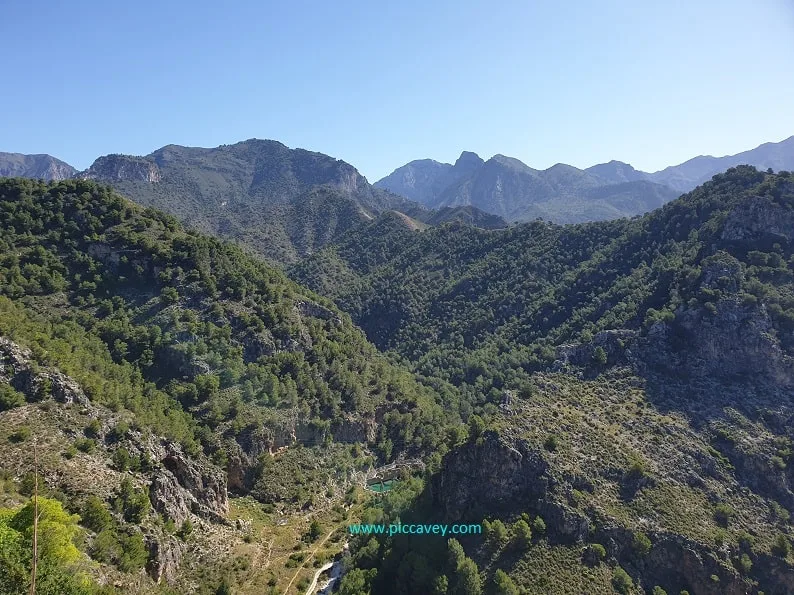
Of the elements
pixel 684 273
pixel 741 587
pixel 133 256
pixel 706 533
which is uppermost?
pixel 133 256

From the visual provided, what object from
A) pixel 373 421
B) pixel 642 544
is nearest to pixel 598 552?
pixel 642 544

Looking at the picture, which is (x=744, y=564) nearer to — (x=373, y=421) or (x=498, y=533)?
(x=498, y=533)

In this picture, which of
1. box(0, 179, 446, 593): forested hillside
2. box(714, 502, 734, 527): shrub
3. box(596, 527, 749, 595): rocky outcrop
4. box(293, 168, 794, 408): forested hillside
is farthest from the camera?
box(293, 168, 794, 408): forested hillside

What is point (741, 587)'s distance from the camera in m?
48.9

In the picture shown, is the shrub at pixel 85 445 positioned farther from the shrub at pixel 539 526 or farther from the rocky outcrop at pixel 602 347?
the rocky outcrop at pixel 602 347

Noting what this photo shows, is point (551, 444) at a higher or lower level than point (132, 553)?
lower

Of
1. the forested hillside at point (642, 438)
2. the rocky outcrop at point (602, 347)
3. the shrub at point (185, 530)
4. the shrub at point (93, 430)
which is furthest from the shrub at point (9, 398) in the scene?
the rocky outcrop at point (602, 347)

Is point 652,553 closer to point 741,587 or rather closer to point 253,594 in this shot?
point 741,587

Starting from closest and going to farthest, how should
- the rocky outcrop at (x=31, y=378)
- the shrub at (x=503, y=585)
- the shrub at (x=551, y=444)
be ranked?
the shrub at (x=503, y=585) → the rocky outcrop at (x=31, y=378) → the shrub at (x=551, y=444)

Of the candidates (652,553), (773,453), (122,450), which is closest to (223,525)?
(122,450)

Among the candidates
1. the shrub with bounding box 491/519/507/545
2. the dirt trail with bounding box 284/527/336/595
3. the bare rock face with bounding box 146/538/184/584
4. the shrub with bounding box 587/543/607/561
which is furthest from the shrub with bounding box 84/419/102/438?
the shrub with bounding box 587/543/607/561

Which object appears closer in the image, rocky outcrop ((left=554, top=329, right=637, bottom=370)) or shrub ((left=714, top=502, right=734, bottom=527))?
shrub ((left=714, top=502, right=734, bottom=527))

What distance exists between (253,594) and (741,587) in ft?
169

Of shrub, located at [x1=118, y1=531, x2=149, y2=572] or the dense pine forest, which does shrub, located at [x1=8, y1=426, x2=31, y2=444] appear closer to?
the dense pine forest
